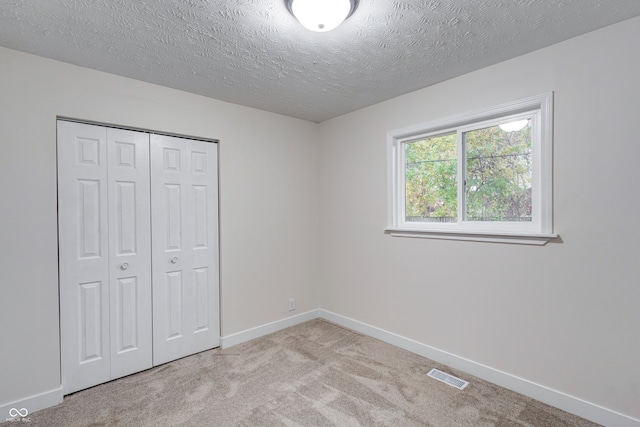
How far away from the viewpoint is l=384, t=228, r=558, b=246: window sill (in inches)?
82.8

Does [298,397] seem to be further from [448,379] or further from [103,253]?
[103,253]

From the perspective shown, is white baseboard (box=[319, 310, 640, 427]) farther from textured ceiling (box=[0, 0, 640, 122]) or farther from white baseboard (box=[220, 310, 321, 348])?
textured ceiling (box=[0, 0, 640, 122])

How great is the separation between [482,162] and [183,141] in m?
2.62

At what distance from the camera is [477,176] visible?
2.57m

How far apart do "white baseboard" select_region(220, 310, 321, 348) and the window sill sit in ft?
4.89

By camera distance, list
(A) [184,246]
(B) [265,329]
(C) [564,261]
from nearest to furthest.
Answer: (C) [564,261] < (A) [184,246] < (B) [265,329]

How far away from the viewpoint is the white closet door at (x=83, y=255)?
224cm

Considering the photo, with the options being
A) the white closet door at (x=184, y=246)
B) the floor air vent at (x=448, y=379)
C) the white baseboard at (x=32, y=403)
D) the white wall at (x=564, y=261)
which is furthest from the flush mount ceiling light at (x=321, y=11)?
the white baseboard at (x=32, y=403)

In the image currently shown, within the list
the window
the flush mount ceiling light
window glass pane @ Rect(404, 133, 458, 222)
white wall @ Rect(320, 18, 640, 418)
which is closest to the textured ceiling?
the flush mount ceiling light

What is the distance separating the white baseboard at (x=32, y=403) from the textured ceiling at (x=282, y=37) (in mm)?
2317

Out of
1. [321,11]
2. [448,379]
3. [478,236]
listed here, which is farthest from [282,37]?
[448,379]

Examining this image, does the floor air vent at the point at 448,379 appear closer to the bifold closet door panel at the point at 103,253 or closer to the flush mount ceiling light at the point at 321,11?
the bifold closet door panel at the point at 103,253

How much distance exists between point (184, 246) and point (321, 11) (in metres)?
2.22

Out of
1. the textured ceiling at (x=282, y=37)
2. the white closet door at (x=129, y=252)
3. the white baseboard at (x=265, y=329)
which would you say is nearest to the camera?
the textured ceiling at (x=282, y=37)
